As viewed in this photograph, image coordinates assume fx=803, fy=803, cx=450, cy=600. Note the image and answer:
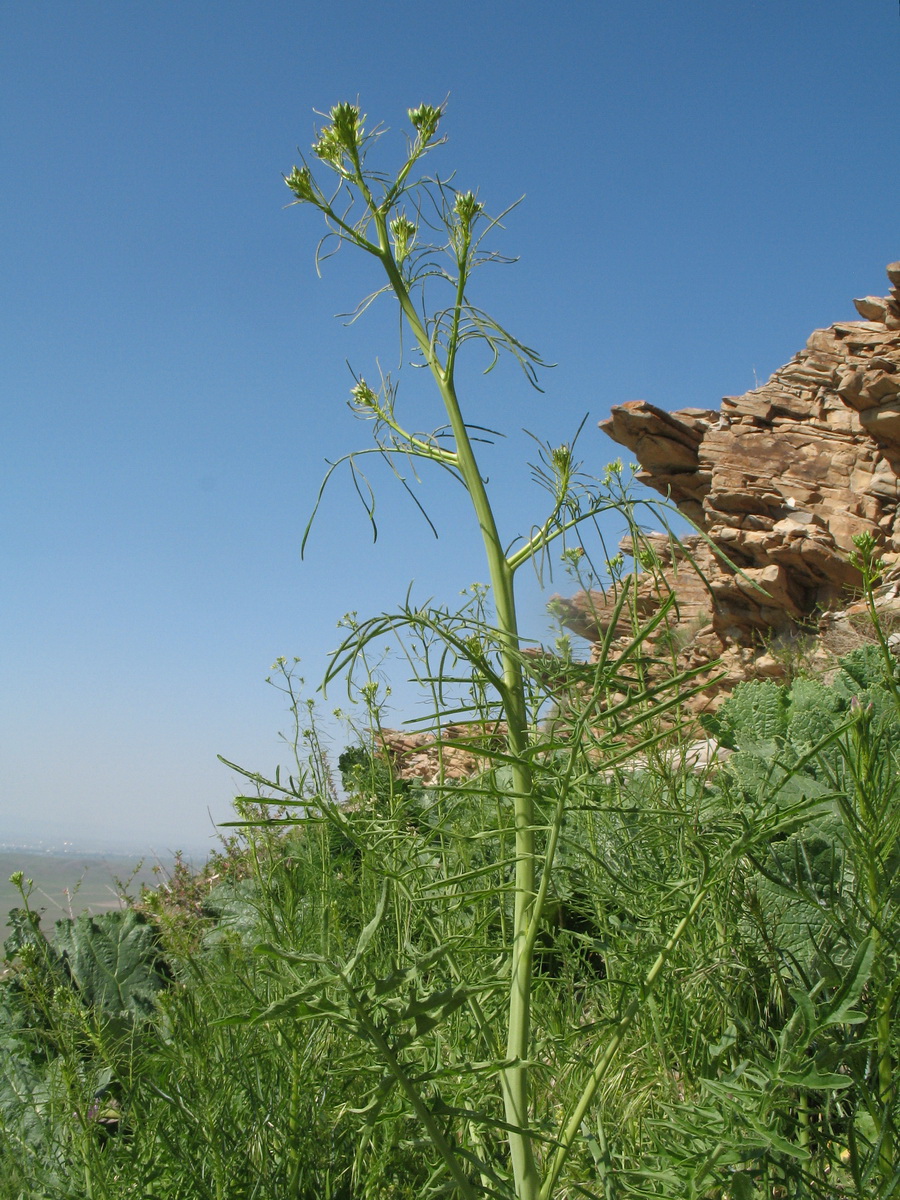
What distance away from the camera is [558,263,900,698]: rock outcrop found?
13820 mm

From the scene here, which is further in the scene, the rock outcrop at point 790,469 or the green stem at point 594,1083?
the rock outcrop at point 790,469

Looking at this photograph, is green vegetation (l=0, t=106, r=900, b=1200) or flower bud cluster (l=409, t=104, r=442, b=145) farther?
flower bud cluster (l=409, t=104, r=442, b=145)

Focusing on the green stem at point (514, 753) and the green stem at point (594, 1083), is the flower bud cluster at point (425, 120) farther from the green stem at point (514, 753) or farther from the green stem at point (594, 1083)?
the green stem at point (594, 1083)

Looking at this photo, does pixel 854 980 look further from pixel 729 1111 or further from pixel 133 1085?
pixel 133 1085

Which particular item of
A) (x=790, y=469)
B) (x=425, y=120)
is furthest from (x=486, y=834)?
(x=790, y=469)

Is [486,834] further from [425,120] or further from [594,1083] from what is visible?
[425,120]

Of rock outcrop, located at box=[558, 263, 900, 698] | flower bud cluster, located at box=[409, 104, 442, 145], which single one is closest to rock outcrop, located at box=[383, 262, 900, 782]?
rock outcrop, located at box=[558, 263, 900, 698]

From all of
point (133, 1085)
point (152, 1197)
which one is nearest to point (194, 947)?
point (133, 1085)

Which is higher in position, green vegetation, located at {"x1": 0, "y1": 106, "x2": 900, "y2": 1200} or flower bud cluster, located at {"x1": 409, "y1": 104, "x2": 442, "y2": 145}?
flower bud cluster, located at {"x1": 409, "y1": 104, "x2": 442, "y2": 145}

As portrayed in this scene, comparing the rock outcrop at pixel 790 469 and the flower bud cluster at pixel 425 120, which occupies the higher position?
the rock outcrop at pixel 790 469

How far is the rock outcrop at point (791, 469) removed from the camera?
544 inches

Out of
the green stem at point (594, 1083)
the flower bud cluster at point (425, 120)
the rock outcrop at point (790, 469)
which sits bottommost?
the green stem at point (594, 1083)

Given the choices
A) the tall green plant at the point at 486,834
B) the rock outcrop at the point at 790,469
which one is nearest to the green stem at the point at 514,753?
the tall green plant at the point at 486,834

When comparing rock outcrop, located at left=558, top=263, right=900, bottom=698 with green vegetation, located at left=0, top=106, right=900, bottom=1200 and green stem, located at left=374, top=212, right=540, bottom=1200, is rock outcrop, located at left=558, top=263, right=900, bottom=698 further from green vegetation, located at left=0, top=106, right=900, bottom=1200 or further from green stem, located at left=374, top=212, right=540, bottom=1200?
green stem, located at left=374, top=212, right=540, bottom=1200
